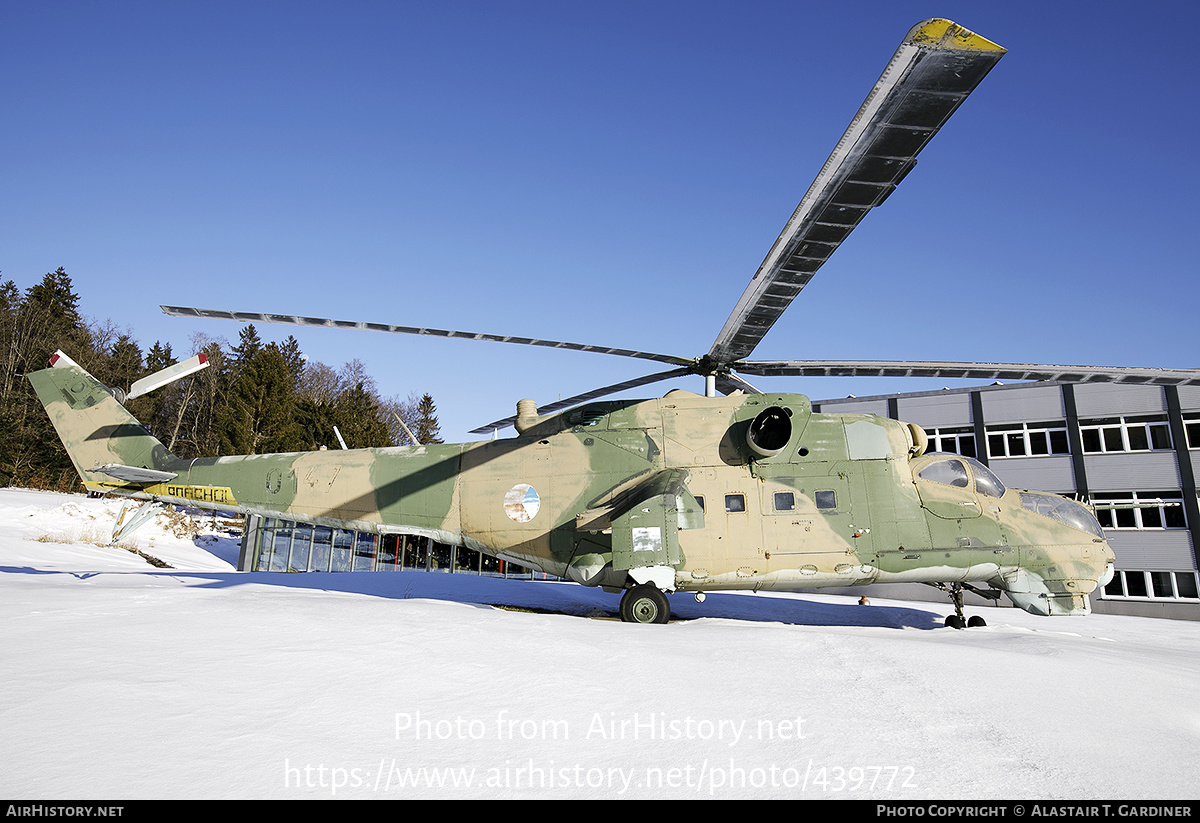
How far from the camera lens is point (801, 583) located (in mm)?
9797

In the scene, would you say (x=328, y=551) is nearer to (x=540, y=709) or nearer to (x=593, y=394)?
(x=593, y=394)

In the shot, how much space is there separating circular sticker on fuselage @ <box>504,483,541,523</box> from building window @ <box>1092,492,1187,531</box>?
73.4 ft

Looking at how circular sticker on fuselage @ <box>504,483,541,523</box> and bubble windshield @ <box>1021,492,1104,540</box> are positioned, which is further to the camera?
circular sticker on fuselage @ <box>504,483,541,523</box>

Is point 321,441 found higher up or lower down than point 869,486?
higher up

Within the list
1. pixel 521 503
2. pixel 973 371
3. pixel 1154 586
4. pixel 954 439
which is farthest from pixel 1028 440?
pixel 521 503

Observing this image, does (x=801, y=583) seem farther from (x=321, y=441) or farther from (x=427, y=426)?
(x=427, y=426)

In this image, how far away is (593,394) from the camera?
1119 centimetres

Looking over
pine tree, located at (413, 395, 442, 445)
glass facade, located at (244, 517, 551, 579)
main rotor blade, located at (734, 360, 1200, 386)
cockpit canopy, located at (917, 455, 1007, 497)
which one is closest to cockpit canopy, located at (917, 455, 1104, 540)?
cockpit canopy, located at (917, 455, 1007, 497)

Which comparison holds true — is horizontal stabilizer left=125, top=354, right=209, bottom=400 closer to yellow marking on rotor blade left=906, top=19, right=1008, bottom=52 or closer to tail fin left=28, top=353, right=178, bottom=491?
tail fin left=28, top=353, right=178, bottom=491

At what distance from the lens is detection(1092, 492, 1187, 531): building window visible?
22.1 metres

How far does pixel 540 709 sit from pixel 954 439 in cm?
2642

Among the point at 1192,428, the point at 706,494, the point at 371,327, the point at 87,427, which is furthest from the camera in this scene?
the point at 1192,428

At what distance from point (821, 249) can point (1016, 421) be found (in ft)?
77.2
